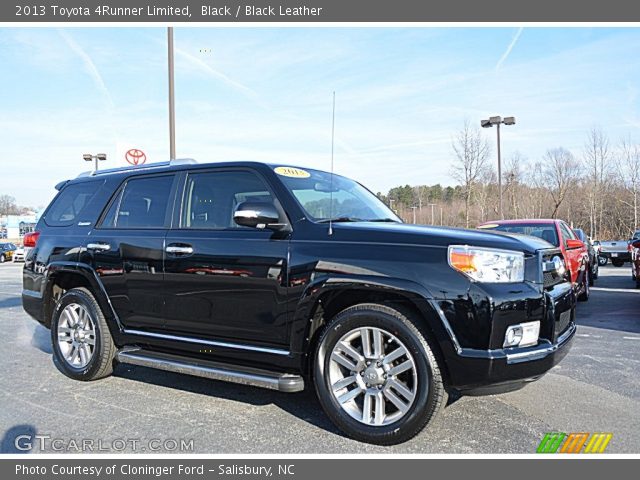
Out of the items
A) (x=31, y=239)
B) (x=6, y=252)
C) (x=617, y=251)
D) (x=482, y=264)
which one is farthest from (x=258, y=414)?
(x=6, y=252)

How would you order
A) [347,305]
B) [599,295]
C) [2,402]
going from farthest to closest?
[599,295] → [2,402] → [347,305]

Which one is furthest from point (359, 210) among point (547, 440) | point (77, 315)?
point (77, 315)

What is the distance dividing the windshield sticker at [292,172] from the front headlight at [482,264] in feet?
5.05

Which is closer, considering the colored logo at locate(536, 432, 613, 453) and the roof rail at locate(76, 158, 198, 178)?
the colored logo at locate(536, 432, 613, 453)

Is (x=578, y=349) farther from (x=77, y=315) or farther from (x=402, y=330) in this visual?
(x=77, y=315)

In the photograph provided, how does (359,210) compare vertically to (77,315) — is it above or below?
above

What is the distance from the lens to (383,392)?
3289 mm

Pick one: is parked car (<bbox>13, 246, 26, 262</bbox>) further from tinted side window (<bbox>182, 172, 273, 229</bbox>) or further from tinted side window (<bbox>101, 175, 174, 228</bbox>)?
tinted side window (<bbox>182, 172, 273, 229</bbox>)

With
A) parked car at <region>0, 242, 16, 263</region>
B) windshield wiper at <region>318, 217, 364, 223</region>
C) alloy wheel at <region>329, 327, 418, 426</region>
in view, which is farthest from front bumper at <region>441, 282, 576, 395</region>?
parked car at <region>0, 242, 16, 263</region>

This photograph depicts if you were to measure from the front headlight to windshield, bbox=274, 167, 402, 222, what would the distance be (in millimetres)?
1054

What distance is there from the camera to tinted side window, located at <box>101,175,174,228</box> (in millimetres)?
4477

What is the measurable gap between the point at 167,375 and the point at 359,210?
2497 mm

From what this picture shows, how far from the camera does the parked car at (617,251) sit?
69.9ft

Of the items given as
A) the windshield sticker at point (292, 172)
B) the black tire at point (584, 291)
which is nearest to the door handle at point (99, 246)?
the windshield sticker at point (292, 172)
